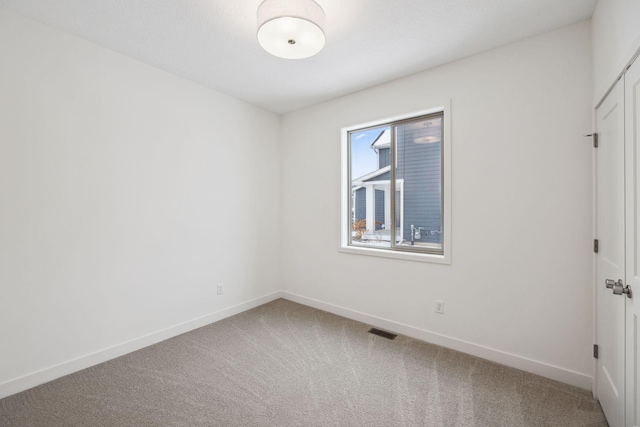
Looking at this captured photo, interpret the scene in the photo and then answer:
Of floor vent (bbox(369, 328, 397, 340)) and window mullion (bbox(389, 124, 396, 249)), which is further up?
window mullion (bbox(389, 124, 396, 249))

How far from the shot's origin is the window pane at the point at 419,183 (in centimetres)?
289

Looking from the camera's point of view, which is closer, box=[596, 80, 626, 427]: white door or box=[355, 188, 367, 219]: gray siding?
box=[596, 80, 626, 427]: white door

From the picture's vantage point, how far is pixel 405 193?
3.13 meters

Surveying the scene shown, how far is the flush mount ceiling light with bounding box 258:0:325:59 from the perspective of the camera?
1647 millimetres

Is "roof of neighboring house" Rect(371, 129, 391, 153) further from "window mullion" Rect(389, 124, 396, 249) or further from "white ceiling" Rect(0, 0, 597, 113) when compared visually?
"white ceiling" Rect(0, 0, 597, 113)

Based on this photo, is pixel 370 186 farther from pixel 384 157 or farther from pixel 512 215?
pixel 512 215

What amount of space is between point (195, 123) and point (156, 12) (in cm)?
120

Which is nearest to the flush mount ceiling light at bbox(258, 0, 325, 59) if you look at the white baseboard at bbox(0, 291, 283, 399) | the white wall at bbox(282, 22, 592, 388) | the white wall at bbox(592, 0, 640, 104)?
the white wall at bbox(282, 22, 592, 388)

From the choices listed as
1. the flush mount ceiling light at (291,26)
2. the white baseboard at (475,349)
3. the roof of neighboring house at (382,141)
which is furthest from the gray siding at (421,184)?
the flush mount ceiling light at (291,26)

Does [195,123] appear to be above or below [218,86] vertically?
below

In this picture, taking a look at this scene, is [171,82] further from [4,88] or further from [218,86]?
[4,88]

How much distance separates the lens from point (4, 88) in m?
1.96

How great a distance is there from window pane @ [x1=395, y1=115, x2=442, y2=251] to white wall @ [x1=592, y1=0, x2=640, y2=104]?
119 centimetres

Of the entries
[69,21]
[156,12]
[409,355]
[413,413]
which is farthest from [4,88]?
[409,355]
